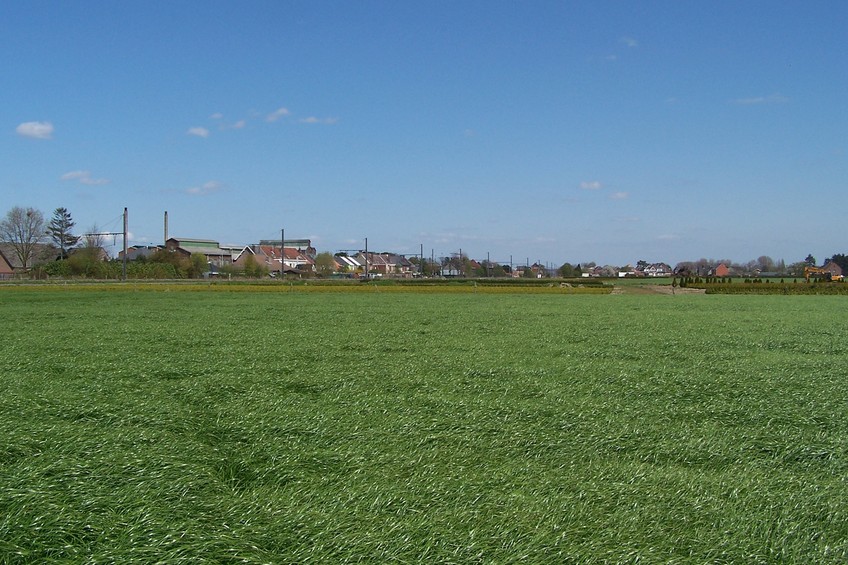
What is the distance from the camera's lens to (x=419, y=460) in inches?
225

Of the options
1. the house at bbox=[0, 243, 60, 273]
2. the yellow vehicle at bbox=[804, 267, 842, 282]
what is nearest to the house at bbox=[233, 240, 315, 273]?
the house at bbox=[0, 243, 60, 273]

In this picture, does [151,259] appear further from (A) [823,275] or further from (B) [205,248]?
(A) [823,275]

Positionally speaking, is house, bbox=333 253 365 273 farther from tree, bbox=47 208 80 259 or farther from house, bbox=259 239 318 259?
tree, bbox=47 208 80 259

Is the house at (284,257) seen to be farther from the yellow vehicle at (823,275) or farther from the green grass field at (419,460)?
the green grass field at (419,460)

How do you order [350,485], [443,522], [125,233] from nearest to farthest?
[443,522], [350,485], [125,233]

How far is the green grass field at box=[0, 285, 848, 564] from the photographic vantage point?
411cm

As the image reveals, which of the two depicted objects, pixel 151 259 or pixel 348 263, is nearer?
pixel 151 259

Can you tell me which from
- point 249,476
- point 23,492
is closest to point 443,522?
point 249,476

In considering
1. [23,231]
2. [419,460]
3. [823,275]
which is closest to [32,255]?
[23,231]


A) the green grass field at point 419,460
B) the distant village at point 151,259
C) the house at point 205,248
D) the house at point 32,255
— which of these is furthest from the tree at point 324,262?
the green grass field at point 419,460

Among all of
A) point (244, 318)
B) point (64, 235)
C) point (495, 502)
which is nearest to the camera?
point (495, 502)

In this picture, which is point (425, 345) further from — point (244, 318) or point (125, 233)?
point (125, 233)

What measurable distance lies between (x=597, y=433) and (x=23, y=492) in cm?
486

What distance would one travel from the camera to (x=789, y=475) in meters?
5.58
